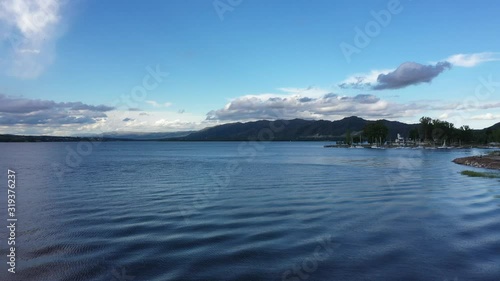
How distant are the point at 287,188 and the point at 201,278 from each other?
101ft

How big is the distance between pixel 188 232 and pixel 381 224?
44.9ft

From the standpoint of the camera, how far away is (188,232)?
2314 centimetres

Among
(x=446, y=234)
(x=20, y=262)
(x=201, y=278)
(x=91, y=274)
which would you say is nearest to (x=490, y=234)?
(x=446, y=234)

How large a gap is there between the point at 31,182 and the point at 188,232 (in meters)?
40.4

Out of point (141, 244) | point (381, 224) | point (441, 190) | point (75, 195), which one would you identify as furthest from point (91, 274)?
point (441, 190)

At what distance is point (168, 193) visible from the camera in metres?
41.2

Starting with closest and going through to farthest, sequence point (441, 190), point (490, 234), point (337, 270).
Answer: point (337, 270)
point (490, 234)
point (441, 190)

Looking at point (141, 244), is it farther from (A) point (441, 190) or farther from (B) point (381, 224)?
(A) point (441, 190)

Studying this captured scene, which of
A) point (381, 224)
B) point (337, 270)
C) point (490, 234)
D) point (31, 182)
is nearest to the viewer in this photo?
point (337, 270)

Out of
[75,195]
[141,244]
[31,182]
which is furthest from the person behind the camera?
[31,182]

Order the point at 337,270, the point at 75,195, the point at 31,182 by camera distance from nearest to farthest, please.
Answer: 1. the point at 337,270
2. the point at 75,195
3. the point at 31,182

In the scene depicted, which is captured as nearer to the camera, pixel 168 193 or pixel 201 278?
pixel 201 278

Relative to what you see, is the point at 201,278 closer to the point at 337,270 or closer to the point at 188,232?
the point at 337,270

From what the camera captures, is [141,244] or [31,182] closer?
[141,244]
